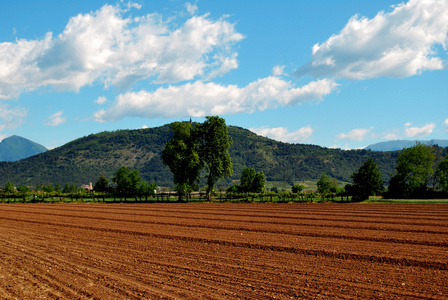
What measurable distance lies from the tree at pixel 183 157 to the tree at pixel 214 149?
6.06 feet

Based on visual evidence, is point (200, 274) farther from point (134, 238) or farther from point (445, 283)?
point (134, 238)

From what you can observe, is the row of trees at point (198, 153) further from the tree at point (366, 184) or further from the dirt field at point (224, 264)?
the dirt field at point (224, 264)

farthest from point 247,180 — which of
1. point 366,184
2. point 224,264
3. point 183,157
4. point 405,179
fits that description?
point 224,264

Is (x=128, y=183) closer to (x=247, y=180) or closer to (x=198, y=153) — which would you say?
(x=198, y=153)

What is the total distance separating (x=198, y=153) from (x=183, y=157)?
13.0ft

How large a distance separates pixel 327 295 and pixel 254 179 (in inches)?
3594

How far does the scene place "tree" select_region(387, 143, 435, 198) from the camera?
80.2 metres

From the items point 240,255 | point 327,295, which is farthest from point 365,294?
point 240,255

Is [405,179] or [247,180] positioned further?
[247,180]

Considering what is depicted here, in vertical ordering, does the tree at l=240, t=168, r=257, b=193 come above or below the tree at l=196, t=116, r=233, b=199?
below

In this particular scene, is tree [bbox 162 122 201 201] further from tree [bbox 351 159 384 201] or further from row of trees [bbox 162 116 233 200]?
tree [bbox 351 159 384 201]

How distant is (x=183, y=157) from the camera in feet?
240

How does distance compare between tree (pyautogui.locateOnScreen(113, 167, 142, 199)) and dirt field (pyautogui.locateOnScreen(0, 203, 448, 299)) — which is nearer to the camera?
dirt field (pyautogui.locateOnScreen(0, 203, 448, 299))

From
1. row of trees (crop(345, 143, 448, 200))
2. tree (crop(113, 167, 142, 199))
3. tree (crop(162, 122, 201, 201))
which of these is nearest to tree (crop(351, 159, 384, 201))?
row of trees (crop(345, 143, 448, 200))
